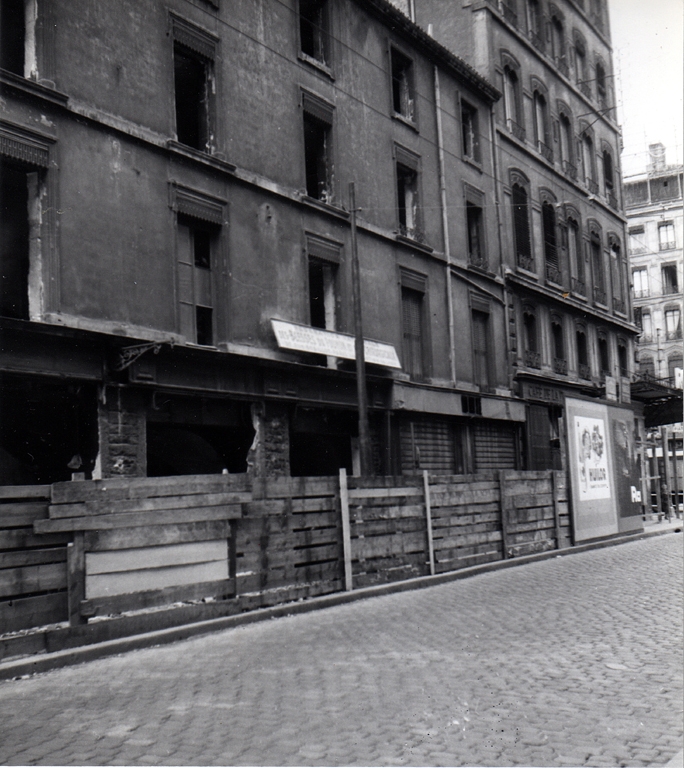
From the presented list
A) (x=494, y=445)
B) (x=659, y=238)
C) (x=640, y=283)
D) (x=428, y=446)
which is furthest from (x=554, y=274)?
(x=659, y=238)

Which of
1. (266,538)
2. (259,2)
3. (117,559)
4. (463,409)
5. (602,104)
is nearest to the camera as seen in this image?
(117,559)

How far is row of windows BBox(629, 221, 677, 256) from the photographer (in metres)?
49.2

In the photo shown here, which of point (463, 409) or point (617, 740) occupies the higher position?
point (463, 409)

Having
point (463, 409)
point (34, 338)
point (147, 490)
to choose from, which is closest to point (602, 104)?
point (463, 409)

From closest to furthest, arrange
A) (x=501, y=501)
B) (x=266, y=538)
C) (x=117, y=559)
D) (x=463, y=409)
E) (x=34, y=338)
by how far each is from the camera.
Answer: (x=117, y=559) → (x=266, y=538) → (x=34, y=338) → (x=501, y=501) → (x=463, y=409)

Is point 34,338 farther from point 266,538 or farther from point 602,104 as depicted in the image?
point 602,104

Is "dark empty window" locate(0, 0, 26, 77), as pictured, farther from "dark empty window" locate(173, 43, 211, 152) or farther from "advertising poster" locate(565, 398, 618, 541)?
"advertising poster" locate(565, 398, 618, 541)

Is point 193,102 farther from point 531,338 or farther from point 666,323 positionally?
point 666,323

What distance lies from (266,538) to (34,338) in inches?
196

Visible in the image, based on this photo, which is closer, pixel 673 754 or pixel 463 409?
pixel 673 754

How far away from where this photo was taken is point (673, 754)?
5.03m

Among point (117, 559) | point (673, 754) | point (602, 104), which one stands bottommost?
point (673, 754)

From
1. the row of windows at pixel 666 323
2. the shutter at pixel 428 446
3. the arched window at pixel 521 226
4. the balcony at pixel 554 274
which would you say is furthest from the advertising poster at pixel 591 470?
the row of windows at pixel 666 323

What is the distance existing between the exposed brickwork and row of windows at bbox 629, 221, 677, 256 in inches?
1530
